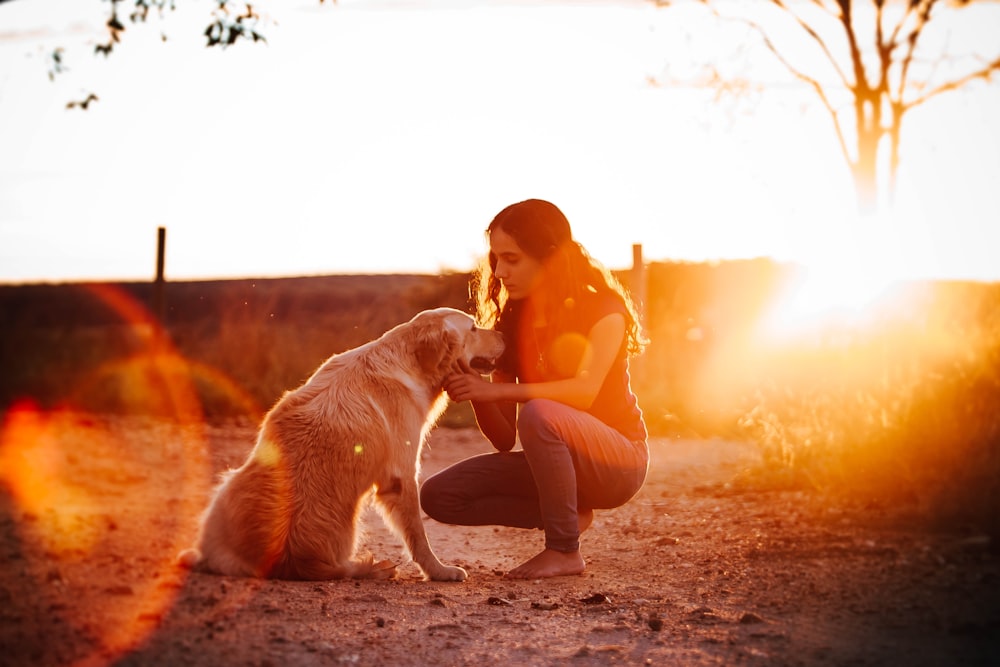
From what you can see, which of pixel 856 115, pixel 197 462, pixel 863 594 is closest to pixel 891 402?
pixel 863 594

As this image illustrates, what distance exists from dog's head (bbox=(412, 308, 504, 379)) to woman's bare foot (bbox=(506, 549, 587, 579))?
1.04m

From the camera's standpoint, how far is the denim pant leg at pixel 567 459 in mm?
4332

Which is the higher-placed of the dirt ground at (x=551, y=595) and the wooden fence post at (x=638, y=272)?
the wooden fence post at (x=638, y=272)

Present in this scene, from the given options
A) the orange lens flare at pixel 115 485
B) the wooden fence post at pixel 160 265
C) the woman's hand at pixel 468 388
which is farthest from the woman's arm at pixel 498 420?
the wooden fence post at pixel 160 265

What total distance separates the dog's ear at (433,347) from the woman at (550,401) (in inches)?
6.6

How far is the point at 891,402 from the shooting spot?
6.27 m

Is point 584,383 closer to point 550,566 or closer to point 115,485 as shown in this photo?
point 550,566

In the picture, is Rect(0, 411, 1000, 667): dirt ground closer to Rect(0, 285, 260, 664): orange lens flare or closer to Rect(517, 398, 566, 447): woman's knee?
Rect(0, 285, 260, 664): orange lens flare

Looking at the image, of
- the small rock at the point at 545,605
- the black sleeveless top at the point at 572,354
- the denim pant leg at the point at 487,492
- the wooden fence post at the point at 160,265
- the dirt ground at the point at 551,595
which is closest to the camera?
the dirt ground at the point at 551,595

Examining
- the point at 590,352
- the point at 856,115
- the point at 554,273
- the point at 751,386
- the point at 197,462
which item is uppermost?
the point at 856,115

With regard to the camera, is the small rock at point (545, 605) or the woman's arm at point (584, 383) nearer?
the small rock at point (545, 605)

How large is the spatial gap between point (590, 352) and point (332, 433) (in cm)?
129

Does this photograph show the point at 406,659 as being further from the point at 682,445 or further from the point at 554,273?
the point at 682,445

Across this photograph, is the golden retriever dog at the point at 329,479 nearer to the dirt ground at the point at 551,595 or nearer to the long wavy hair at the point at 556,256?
the dirt ground at the point at 551,595
